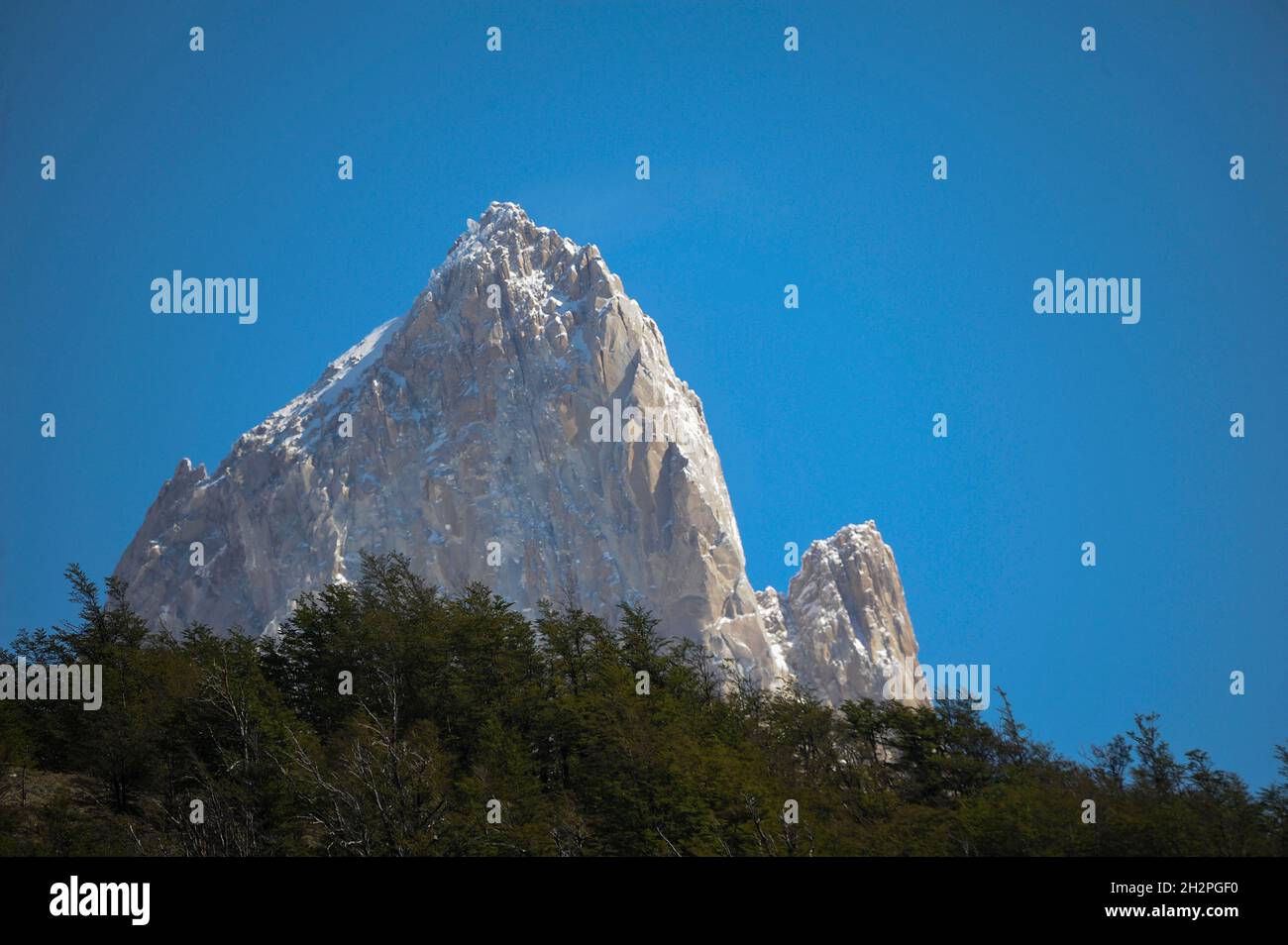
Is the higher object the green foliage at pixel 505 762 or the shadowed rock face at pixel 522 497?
the shadowed rock face at pixel 522 497

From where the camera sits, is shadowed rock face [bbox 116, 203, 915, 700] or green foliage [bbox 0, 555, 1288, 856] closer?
green foliage [bbox 0, 555, 1288, 856]

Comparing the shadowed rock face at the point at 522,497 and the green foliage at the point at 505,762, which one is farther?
the shadowed rock face at the point at 522,497
